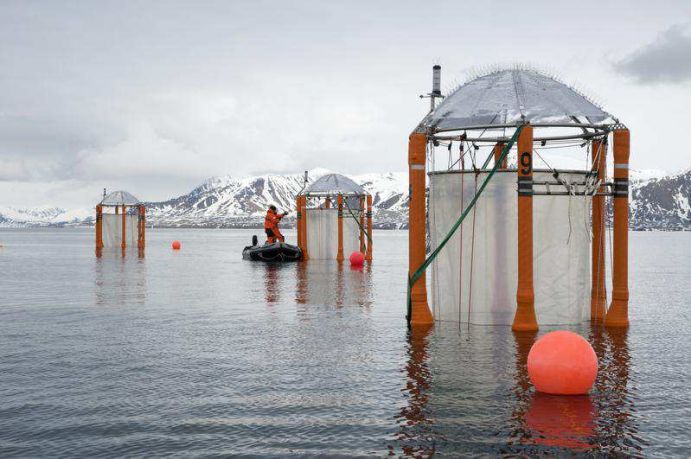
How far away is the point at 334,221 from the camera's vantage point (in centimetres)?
5031

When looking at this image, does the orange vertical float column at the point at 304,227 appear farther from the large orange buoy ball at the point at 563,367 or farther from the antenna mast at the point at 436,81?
the large orange buoy ball at the point at 563,367

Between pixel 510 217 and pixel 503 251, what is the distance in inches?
30.5

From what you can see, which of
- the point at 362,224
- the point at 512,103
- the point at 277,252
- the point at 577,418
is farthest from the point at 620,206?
the point at 277,252

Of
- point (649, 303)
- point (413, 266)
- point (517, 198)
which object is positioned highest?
point (517, 198)

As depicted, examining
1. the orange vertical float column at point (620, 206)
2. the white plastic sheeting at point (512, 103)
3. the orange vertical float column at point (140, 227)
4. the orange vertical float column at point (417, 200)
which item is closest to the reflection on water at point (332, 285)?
the orange vertical float column at point (417, 200)

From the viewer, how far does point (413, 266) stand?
57.1 ft

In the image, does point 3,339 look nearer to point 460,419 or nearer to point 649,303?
point 460,419

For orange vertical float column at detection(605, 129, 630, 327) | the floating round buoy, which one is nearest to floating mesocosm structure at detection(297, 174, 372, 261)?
the floating round buoy

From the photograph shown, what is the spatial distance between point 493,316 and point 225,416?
358 inches

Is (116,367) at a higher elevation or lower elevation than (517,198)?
lower

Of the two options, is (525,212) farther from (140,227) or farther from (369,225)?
(140,227)

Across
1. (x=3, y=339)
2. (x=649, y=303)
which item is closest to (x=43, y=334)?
(x=3, y=339)

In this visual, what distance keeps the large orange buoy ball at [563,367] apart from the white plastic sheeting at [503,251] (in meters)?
6.12

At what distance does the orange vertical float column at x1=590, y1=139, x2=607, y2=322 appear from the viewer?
1819 cm
